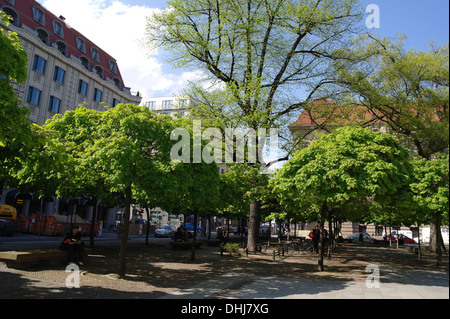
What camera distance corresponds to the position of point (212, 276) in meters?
13.4

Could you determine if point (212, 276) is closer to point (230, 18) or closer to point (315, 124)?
point (315, 124)

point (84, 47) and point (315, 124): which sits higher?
point (84, 47)

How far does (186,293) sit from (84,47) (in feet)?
149

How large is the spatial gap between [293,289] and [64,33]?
4424 centimetres

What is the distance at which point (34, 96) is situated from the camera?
36938mm

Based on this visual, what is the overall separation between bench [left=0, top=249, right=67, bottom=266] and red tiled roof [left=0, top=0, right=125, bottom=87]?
3175 centimetres

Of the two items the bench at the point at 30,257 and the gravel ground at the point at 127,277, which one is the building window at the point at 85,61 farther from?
the bench at the point at 30,257

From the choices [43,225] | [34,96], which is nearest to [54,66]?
[34,96]

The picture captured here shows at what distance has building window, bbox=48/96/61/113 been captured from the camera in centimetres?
3902

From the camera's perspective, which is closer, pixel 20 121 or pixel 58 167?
pixel 20 121

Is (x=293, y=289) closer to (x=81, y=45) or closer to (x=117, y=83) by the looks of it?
(x=81, y=45)

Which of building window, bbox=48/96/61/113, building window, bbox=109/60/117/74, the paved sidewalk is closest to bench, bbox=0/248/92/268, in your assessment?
the paved sidewalk
